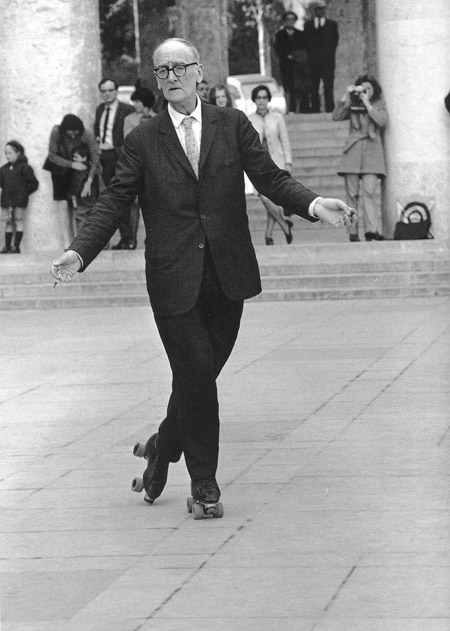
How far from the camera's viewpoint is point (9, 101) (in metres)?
19.0

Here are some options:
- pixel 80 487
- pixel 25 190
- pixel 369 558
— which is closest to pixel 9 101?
pixel 25 190

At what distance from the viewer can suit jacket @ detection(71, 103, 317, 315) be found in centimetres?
672

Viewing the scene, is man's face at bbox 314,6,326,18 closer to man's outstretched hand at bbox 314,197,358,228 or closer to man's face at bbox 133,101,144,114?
man's face at bbox 133,101,144,114

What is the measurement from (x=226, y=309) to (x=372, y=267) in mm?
10039

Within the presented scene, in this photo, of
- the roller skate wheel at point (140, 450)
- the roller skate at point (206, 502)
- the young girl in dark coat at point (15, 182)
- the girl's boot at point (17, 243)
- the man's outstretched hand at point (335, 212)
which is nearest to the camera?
the man's outstretched hand at point (335, 212)

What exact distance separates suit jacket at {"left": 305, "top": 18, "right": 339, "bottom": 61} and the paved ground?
1517 cm

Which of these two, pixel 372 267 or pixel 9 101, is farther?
pixel 9 101

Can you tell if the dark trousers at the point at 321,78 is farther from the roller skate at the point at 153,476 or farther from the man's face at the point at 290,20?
the roller skate at the point at 153,476

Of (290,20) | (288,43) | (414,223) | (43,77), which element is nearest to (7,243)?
(43,77)

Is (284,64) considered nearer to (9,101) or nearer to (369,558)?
(9,101)

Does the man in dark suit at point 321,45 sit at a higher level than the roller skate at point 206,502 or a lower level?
higher

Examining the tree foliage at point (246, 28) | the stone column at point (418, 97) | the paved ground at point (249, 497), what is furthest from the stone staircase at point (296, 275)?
the tree foliage at point (246, 28)

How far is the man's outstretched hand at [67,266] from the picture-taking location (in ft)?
21.4

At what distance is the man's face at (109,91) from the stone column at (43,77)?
3.01 ft
